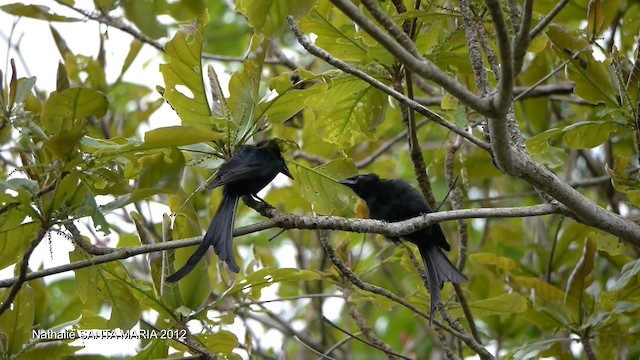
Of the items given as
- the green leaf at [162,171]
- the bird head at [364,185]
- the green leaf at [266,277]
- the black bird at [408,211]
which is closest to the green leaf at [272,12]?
the green leaf at [162,171]

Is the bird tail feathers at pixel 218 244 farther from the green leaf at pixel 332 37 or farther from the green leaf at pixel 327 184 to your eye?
the green leaf at pixel 332 37

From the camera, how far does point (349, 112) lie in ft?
14.1

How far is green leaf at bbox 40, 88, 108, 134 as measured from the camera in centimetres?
277

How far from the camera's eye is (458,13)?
3.32 meters

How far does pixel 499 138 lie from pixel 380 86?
495 millimetres

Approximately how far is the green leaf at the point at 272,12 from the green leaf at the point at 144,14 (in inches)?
16.9

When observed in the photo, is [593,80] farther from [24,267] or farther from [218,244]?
[24,267]

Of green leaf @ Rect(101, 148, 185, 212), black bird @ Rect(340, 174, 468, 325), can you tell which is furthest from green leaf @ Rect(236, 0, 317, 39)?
black bird @ Rect(340, 174, 468, 325)

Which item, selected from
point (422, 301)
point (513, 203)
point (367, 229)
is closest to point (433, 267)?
point (422, 301)

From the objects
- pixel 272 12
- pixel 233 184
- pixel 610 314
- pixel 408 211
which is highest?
pixel 408 211

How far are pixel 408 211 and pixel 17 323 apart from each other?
2234 millimetres

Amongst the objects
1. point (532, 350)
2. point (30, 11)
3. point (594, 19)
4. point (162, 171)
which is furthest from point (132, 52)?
point (532, 350)

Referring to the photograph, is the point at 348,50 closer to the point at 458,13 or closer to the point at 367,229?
the point at 458,13

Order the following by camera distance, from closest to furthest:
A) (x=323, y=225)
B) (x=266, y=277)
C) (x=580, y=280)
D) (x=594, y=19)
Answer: (x=323, y=225)
(x=594, y=19)
(x=266, y=277)
(x=580, y=280)
